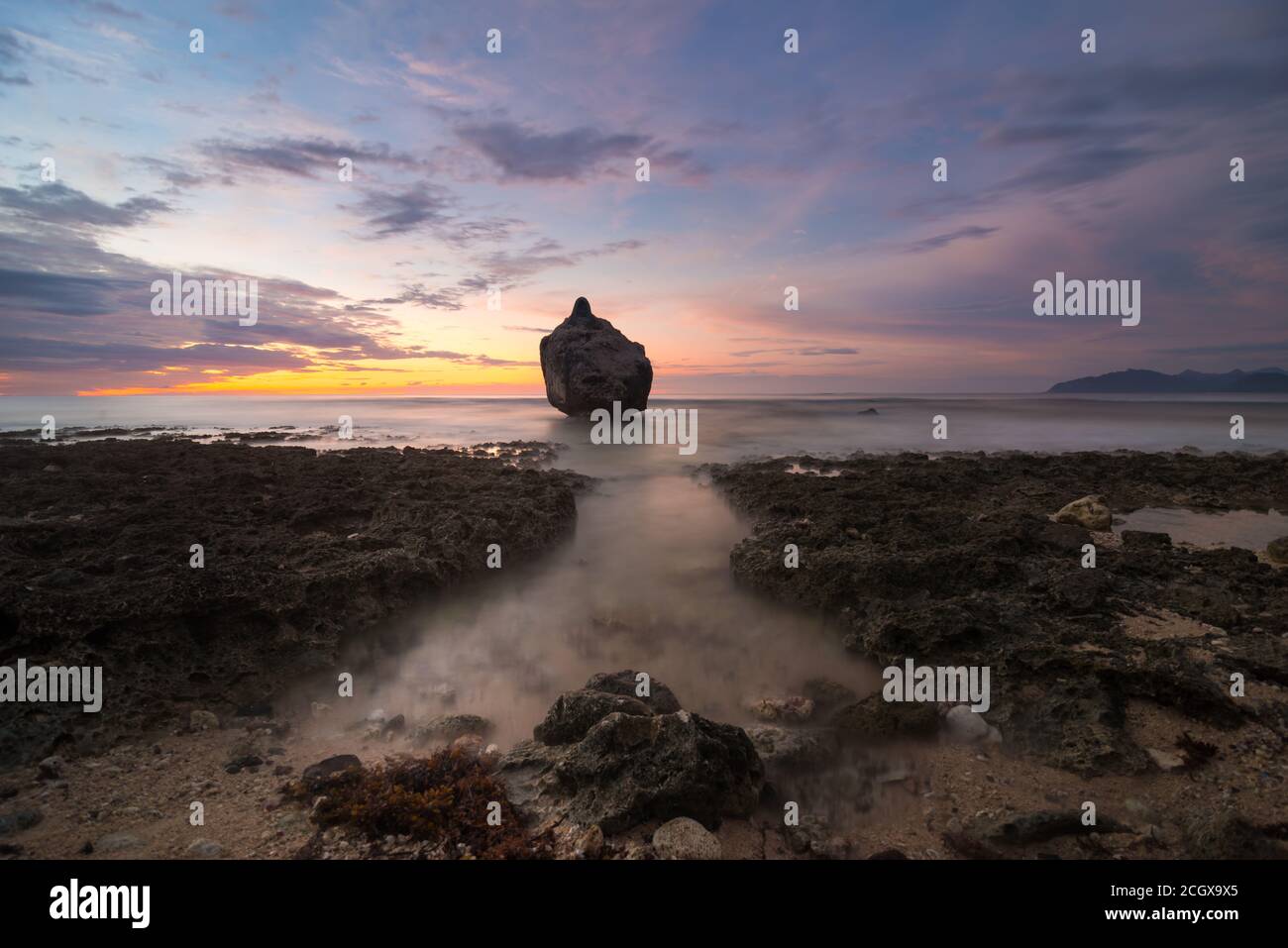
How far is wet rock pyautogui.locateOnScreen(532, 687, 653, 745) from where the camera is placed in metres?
4.96

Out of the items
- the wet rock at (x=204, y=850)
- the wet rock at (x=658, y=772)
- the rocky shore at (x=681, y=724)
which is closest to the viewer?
the wet rock at (x=204, y=850)

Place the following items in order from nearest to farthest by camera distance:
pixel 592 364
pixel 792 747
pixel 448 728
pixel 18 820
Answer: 1. pixel 18 820
2. pixel 792 747
3. pixel 448 728
4. pixel 592 364

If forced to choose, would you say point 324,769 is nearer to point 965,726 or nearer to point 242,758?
point 242,758

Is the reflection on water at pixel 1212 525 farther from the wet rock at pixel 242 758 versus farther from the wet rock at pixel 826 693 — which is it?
the wet rock at pixel 242 758

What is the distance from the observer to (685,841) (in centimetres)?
377

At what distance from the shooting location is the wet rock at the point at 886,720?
517 centimetres

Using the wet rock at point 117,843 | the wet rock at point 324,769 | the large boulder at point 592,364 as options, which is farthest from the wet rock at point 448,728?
the large boulder at point 592,364

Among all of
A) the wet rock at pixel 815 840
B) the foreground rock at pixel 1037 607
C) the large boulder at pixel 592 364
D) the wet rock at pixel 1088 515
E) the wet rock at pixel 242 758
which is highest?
the large boulder at pixel 592 364

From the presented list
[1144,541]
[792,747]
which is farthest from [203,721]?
[1144,541]

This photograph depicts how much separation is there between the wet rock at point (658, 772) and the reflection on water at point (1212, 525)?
10.9m

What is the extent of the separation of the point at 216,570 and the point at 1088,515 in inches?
589

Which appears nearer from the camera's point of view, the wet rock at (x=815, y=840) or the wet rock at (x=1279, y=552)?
the wet rock at (x=815, y=840)
